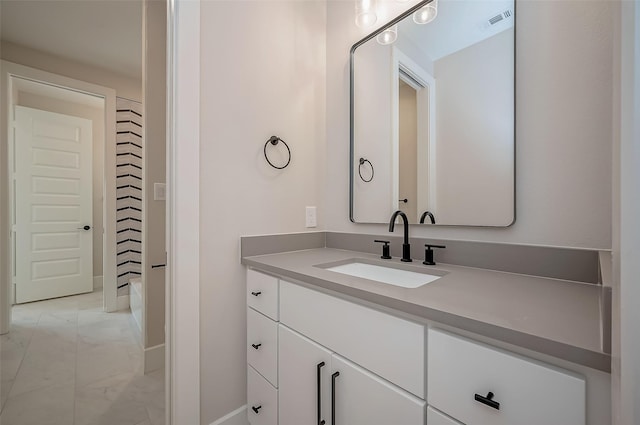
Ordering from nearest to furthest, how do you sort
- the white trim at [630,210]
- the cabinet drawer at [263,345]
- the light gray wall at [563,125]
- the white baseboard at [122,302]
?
the white trim at [630,210], the light gray wall at [563,125], the cabinet drawer at [263,345], the white baseboard at [122,302]

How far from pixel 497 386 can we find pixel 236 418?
1253 mm

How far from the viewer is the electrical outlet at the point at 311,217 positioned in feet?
5.35

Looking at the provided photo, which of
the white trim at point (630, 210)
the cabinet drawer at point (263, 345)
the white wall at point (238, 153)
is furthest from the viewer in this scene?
the white wall at point (238, 153)

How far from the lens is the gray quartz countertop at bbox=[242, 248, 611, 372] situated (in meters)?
0.48

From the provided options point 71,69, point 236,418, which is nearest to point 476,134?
point 236,418

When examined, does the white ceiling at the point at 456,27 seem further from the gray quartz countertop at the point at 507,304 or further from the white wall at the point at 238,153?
the gray quartz countertop at the point at 507,304

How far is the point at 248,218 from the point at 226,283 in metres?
0.33

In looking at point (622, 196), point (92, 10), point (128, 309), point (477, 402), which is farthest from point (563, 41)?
point (128, 309)

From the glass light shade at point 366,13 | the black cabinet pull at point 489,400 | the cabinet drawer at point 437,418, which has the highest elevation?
the glass light shade at point 366,13

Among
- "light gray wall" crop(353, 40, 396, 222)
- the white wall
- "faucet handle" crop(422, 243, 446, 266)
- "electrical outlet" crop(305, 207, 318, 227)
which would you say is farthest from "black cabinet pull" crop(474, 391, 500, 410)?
"electrical outlet" crop(305, 207, 318, 227)

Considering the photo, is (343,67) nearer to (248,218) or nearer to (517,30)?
(517,30)

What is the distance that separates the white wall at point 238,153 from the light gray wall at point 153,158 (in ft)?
2.99

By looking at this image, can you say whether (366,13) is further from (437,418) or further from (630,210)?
(437,418)

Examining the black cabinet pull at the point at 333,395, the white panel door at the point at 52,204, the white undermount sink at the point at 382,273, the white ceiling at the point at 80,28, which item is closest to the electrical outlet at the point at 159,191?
the white undermount sink at the point at 382,273
